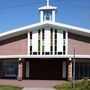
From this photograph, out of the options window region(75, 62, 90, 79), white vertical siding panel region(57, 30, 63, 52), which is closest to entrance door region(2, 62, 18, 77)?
white vertical siding panel region(57, 30, 63, 52)

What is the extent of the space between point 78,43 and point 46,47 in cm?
370

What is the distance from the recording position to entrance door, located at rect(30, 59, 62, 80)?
143 feet

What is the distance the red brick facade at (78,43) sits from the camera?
42175 millimetres

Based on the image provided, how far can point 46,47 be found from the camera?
4228 cm

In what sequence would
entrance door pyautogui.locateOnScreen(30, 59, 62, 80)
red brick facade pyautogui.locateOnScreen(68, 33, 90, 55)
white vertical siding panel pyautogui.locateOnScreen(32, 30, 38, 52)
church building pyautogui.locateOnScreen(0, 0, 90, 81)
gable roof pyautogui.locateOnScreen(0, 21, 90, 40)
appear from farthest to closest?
entrance door pyautogui.locateOnScreen(30, 59, 62, 80), white vertical siding panel pyautogui.locateOnScreen(32, 30, 38, 52), red brick facade pyautogui.locateOnScreen(68, 33, 90, 55), church building pyautogui.locateOnScreen(0, 0, 90, 81), gable roof pyautogui.locateOnScreen(0, 21, 90, 40)

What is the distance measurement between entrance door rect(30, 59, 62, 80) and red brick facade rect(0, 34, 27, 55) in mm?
1950

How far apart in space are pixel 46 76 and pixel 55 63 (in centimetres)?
193

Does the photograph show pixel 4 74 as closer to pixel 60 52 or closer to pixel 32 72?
pixel 32 72

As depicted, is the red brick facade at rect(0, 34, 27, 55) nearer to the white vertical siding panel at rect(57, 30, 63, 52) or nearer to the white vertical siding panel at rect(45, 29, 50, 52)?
the white vertical siding panel at rect(45, 29, 50, 52)

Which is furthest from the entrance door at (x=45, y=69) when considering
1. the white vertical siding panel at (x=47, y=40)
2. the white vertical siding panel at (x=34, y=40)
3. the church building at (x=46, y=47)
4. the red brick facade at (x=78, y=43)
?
the red brick facade at (x=78, y=43)

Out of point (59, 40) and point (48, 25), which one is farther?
point (59, 40)

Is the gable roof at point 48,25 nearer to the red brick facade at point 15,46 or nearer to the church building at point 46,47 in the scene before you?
the church building at point 46,47

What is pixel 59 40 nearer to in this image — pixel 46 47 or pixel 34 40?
pixel 46 47

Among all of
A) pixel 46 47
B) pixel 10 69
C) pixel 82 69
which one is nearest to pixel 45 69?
pixel 46 47
